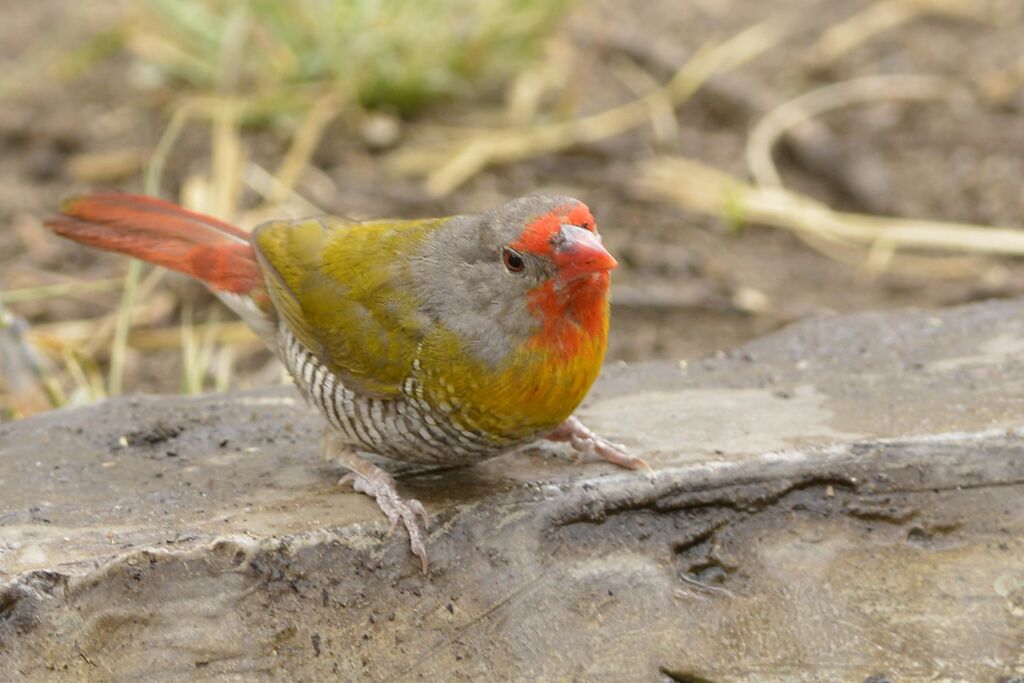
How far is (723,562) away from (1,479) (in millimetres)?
1667

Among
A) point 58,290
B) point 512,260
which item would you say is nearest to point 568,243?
point 512,260

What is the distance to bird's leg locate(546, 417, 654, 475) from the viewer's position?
305cm

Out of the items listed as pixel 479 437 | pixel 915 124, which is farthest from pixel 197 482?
pixel 915 124

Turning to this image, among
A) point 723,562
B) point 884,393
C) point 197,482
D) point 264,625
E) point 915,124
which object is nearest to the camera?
point 264,625

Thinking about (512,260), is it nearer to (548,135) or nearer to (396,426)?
(396,426)

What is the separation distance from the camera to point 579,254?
8.95 feet

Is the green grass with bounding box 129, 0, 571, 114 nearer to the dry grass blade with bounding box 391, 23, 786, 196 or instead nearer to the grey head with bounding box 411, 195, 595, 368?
the dry grass blade with bounding box 391, 23, 786, 196

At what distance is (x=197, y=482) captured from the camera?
3.18 m

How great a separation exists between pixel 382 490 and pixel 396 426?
15 cm

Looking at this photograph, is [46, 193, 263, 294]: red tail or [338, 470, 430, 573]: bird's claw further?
[46, 193, 263, 294]: red tail

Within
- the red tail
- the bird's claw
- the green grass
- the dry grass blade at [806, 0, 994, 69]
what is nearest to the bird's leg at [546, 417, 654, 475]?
the bird's claw

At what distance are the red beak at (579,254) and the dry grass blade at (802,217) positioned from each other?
2.91 metres

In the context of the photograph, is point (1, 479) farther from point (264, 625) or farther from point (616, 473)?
point (616, 473)

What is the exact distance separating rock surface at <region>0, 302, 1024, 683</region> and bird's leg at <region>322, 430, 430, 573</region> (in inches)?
1.4
